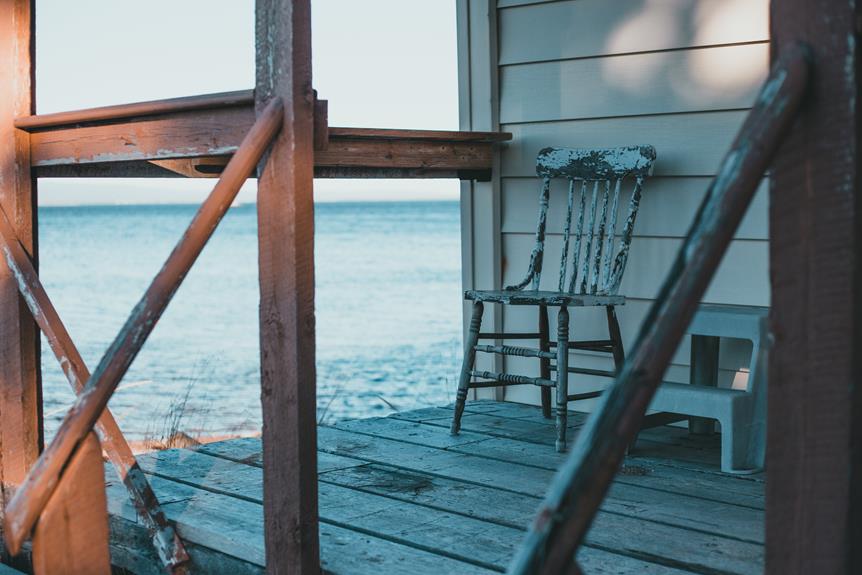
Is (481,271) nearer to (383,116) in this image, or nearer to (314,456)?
(314,456)

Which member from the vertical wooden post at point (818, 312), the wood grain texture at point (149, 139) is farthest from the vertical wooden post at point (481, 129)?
the vertical wooden post at point (818, 312)

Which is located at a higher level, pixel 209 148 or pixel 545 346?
pixel 209 148

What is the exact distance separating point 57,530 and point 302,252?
26.4 inches

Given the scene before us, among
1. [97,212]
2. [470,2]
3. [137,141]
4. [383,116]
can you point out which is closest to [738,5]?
[470,2]

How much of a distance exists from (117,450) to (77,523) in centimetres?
84

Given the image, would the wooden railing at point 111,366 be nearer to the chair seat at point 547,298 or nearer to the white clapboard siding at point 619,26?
the chair seat at point 547,298

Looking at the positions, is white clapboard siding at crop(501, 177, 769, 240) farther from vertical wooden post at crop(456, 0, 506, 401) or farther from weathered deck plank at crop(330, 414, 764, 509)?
weathered deck plank at crop(330, 414, 764, 509)

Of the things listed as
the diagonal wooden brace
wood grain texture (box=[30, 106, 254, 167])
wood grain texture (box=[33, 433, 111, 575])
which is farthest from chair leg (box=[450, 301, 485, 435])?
wood grain texture (box=[33, 433, 111, 575])

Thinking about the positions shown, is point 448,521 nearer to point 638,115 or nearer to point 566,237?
point 566,237

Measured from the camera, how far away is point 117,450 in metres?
2.42

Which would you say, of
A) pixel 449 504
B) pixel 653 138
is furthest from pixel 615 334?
pixel 449 504

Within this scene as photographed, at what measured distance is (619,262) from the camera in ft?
11.4

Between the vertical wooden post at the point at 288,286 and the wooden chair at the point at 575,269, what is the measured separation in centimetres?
133

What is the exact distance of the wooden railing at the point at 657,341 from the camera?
3.79 feet
